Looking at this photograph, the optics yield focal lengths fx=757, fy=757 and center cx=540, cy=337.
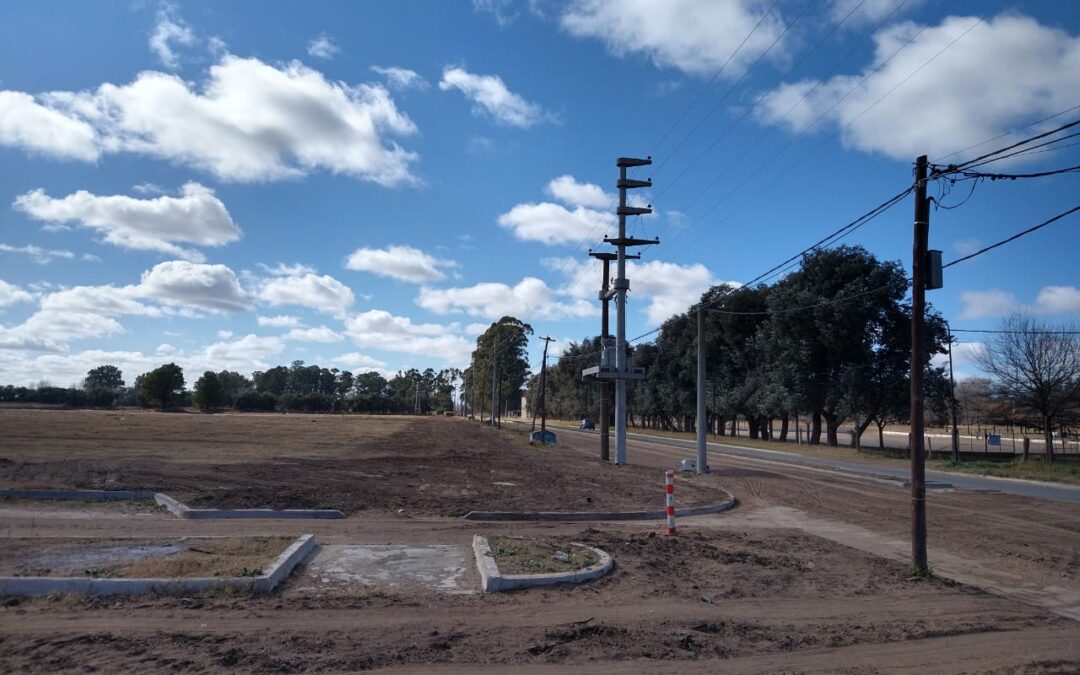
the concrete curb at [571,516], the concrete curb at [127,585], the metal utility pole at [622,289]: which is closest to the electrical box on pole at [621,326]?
the metal utility pole at [622,289]

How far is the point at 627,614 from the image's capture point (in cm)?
777

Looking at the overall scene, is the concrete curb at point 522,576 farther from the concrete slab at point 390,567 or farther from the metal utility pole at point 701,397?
the metal utility pole at point 701,397

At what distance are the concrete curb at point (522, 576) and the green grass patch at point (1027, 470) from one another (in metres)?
25.5

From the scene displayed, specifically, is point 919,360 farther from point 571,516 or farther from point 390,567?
point 390,567

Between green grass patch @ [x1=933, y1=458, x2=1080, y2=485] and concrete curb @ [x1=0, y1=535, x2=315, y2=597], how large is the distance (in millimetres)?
29303

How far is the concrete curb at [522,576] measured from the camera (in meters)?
8.51

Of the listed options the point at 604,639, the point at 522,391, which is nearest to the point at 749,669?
the point at 604,639

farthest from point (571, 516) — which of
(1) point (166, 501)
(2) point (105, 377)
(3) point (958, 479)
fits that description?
(2) point (105, 377)

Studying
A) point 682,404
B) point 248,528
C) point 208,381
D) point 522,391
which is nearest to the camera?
point 248,528

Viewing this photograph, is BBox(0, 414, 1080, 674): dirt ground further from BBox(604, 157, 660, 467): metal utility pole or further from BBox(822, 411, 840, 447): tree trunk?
BBox(822, 411, 840, 447): tree trunk

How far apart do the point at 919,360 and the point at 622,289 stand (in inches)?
798

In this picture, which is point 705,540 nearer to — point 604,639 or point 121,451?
point 604,639

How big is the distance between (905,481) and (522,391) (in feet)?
436

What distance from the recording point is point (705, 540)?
12789 mm
